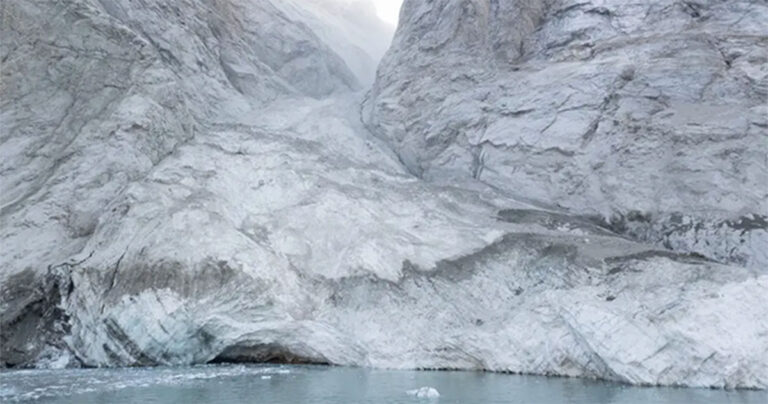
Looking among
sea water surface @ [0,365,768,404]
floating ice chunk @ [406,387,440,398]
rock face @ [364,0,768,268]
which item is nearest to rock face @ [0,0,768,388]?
rock face @ [364,0,768,268]

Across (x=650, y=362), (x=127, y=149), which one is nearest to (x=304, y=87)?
(x=127, y=149)

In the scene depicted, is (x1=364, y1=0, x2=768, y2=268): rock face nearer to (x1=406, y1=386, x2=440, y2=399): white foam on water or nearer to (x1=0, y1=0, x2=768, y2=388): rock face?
(x1=0, y1=0, x2=768, y2=388): rock face

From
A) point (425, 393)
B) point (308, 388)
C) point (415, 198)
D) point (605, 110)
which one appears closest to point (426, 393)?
point (425, 393)

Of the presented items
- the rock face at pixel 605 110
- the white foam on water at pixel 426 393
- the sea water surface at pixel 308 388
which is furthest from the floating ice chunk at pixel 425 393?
the rock face at pixel 605 110

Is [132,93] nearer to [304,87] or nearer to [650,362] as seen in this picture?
[304,87]

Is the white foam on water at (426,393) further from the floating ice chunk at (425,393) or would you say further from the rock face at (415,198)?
the rock face at (415,198)
